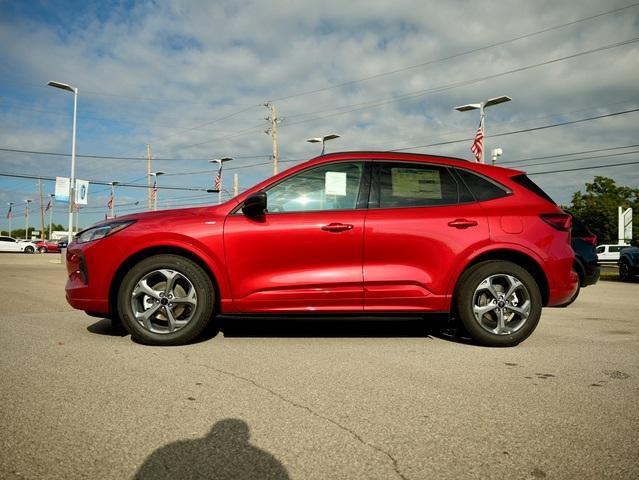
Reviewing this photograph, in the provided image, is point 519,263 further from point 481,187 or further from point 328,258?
point 328,258

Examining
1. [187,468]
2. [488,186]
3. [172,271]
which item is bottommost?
[187,468]

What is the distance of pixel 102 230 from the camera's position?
457 cm

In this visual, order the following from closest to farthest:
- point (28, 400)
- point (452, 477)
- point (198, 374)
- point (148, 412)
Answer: point (452, 477), point (148, 412), point (28, 400), point (198, 374)

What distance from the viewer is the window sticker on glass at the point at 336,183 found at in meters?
4.64

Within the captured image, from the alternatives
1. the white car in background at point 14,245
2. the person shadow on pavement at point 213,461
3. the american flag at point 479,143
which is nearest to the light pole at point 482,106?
the american flag at point 479,143

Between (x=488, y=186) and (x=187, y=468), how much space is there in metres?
3.74

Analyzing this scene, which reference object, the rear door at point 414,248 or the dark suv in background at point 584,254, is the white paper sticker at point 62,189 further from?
the rear door at point 414,248

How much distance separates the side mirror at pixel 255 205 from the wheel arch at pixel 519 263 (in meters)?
1.86

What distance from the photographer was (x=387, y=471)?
2.02m

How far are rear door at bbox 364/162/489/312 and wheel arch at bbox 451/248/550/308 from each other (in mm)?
116

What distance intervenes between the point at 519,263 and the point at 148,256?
3.43 metres

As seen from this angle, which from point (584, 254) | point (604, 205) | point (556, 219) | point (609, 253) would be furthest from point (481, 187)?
point (604, 205)

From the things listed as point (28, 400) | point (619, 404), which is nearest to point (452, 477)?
point (619, 404)

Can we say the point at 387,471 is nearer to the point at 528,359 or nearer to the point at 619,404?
the point at 619,404
